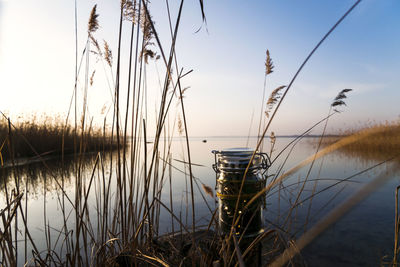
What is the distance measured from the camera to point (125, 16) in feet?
3.96

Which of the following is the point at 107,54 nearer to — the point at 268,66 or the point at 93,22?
the point at 93,22

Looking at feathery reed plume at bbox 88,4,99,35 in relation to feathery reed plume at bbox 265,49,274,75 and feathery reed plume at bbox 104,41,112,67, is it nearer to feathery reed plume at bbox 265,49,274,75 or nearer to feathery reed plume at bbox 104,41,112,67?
feathery reed plume at bbox 104,41,112,67

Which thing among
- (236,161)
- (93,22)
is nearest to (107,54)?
(93,22)

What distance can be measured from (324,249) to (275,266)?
7.69 ft

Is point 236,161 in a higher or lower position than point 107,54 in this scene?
lower

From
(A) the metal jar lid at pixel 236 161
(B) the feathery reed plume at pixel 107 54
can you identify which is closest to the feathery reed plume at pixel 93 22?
(B) the feathery reed plume at pixel 107 54

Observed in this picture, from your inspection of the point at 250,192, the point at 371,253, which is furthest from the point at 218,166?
the point at 371,253

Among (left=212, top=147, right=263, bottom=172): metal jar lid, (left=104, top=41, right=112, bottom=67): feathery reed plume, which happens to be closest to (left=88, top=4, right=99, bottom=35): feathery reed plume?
(left=104, top=41, right=112, bottom=67): feathery reed plume

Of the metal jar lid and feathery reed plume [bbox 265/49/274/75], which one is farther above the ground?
feathery reed plume [bbox 265/49/274/75]

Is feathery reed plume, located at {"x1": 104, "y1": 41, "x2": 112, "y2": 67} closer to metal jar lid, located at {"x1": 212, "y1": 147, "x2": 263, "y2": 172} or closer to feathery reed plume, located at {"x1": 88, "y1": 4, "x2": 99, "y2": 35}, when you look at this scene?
feathery reed plume, located at {"x1": 88, "y1": 4, "x2": 99, "y2": 35}

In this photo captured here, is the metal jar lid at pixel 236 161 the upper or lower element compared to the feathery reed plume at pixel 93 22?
lower

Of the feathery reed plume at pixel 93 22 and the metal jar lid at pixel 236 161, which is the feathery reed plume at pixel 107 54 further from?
the metal jar lid at pixel 236 161

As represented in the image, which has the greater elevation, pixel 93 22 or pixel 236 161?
pixel 93 22

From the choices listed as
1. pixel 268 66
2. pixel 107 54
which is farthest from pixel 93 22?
pixel 268 66
